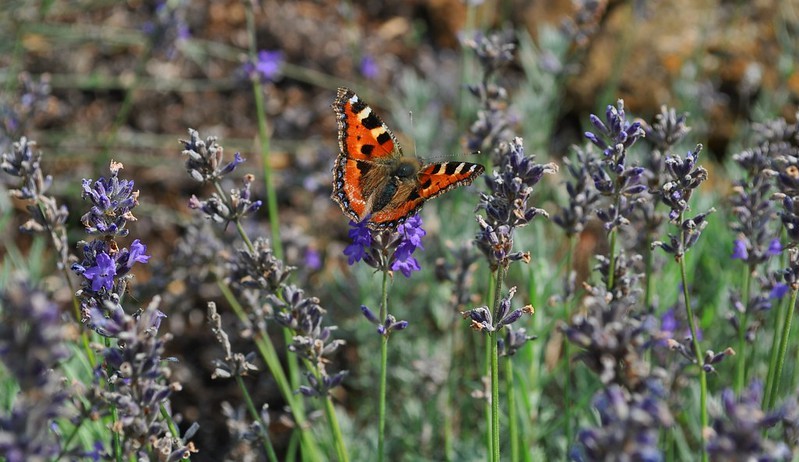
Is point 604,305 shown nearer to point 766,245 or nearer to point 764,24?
point 766,245

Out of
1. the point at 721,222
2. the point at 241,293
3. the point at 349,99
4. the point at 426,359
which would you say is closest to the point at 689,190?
the point at 349,99

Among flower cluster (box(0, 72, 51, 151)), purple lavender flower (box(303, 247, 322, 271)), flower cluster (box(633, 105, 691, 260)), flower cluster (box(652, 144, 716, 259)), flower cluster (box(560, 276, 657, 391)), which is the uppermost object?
flower cluster (box(0, 72, 51, 151))

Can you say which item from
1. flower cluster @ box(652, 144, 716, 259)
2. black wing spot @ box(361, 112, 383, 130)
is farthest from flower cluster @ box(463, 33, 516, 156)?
flower cluster @ box(652, 144, 716, 259)

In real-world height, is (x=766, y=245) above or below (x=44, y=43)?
below

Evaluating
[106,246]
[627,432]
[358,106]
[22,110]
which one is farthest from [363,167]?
[22,110]

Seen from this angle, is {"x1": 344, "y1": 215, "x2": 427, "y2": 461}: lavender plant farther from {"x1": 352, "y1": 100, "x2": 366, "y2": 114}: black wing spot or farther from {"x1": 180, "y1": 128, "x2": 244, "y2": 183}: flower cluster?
{"x1": 352, "y1": 100, "x2": 366, "y2": 114}: black wing spot

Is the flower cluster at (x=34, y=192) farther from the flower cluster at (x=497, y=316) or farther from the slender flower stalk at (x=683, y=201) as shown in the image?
the slender flower stalk at (x=683, y=201)

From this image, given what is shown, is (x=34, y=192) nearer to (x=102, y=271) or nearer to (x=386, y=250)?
(x=102, y=271)
